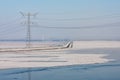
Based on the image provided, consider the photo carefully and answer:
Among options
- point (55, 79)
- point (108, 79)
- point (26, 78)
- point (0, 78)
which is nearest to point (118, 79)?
point (108, 79)

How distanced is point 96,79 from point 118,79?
1120 mm

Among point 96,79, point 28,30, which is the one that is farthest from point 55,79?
point 28,30

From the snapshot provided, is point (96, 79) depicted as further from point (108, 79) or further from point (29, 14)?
point (29, 14)

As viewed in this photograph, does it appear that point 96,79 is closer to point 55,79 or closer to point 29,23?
point 55,79

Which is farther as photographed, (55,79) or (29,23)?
(29,23)

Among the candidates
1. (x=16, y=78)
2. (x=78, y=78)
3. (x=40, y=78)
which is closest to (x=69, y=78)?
(x=78, y=78)

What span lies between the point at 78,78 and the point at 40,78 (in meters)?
2.05

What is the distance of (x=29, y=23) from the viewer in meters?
73.3

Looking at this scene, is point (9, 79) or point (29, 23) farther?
point (29, 23)

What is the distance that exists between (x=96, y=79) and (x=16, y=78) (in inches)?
170

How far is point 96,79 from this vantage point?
57.3ft

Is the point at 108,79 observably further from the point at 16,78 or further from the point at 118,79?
the point at 16,78

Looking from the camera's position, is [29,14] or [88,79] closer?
[88,79]

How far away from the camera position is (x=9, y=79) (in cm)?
1784
